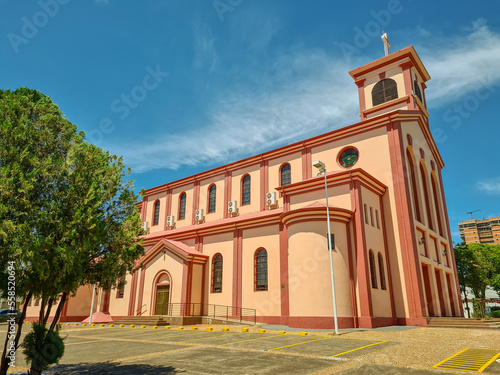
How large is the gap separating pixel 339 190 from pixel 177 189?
18507 mm

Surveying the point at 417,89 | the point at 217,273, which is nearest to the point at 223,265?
the point at 217,273

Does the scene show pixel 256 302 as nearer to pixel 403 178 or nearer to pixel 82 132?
pixel 403 178

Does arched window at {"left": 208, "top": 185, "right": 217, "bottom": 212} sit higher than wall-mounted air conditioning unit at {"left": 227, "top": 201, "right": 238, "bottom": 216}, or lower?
higher

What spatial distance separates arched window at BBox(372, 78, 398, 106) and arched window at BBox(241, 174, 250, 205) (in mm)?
11990

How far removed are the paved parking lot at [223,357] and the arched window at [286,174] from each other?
15.0 meters

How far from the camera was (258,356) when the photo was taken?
990 centimetres

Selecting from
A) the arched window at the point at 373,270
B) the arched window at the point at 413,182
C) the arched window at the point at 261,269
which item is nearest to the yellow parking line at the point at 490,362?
the arched window at the point at 373,270

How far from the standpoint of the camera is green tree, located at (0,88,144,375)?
6.67 meters

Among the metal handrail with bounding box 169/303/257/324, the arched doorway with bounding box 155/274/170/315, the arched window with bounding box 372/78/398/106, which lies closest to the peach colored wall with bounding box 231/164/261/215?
the metal handrail with bounding box 169/303/257/324

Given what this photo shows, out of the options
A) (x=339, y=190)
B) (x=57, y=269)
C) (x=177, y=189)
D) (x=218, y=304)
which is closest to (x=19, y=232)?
(x=57, y=269)

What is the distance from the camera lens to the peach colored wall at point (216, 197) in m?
30.1

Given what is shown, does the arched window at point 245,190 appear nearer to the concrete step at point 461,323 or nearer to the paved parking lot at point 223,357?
the concrete step at point 461,323

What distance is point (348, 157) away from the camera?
2433 cm

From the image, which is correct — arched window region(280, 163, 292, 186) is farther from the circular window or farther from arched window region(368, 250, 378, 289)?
arched window region(368, 250, 378, 289)
